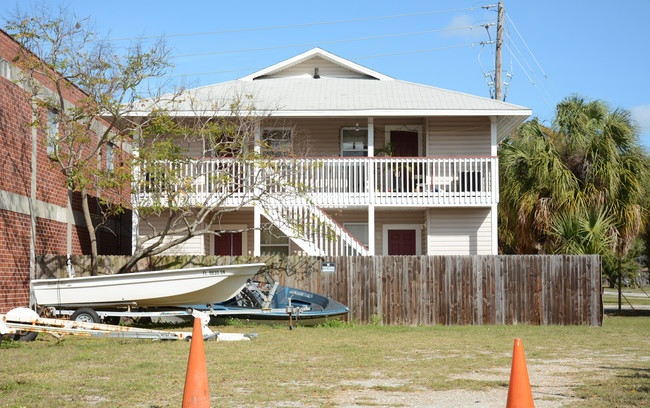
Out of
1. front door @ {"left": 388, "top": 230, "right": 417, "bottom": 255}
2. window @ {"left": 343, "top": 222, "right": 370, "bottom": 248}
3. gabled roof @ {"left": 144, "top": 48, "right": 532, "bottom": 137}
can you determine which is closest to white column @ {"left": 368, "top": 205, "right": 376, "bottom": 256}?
window @ {"left": 343, "top": 222, "right": 370, "bottom": 248}

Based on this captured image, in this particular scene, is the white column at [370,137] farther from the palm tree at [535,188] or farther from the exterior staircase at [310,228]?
the palm tree at [535,188]

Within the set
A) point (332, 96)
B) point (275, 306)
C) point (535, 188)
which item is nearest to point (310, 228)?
point (275, 306)

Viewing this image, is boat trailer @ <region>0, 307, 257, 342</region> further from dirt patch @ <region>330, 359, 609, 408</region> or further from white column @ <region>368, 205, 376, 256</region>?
white column @ <region>368, 205, 376, 256</region>

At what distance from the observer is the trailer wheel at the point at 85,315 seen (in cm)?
1478

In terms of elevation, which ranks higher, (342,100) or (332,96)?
(332,96)

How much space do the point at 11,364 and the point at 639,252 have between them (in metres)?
50.7

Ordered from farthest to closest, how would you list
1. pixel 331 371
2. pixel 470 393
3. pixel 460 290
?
pixel 460 290 → pixel 331 371 → pixel 470 393

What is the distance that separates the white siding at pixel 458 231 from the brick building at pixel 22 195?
34.0 ft

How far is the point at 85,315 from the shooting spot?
48.8ft

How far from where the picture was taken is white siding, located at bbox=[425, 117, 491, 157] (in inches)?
888

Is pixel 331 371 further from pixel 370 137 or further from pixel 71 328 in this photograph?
pixel 370 137

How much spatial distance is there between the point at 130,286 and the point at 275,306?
334cm

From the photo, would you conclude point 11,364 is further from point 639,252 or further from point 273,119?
point 639,252

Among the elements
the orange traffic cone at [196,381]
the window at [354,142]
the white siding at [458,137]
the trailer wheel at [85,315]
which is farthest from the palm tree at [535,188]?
the orange traffic cone at [196,381]
